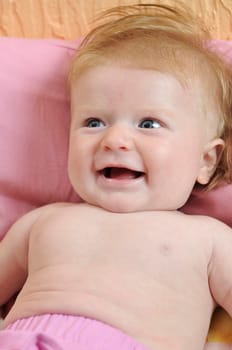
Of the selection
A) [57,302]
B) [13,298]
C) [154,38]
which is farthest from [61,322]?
[154,38]

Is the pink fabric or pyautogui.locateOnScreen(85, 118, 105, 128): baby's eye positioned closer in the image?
the pink fabric

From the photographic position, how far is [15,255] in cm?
122

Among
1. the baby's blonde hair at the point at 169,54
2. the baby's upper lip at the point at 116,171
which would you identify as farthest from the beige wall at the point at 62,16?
the baby's upper lip at the point at 116,171

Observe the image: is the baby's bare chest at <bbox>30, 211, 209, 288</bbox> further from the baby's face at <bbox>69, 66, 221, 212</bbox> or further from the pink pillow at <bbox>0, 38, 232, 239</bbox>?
the pink pillow at <bbox>0, 38, 232, 239</bbox>

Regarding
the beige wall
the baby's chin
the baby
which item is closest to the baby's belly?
the baby

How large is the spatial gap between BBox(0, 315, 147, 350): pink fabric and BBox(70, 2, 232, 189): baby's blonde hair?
13.7 inches

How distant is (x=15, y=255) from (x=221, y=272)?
0.36 metres

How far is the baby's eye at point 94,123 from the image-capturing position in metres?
1.17

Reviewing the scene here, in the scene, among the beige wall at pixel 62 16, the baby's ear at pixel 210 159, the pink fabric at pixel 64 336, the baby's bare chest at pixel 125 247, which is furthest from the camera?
the beige wall at pixel 62 16

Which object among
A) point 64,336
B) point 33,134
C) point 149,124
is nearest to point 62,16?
point 33,134

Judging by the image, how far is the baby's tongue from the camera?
1.14 meters

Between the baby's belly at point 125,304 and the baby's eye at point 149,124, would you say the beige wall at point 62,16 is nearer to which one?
the baby's eye at point 149,124

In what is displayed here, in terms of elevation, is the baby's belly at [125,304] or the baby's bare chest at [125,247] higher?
the baby's bare chest at [125,247]

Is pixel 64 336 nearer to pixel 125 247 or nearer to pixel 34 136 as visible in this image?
pixel 125 247
